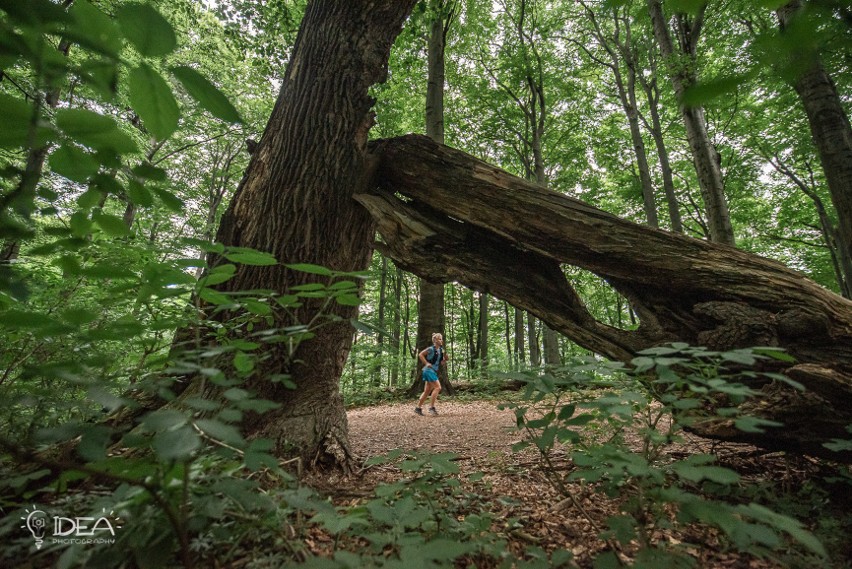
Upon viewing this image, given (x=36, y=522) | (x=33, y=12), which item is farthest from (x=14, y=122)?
(x=36, y=522)

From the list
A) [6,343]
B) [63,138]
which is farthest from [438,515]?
[6,343]

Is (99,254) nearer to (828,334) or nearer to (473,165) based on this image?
(473,165)

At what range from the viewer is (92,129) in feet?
3.03

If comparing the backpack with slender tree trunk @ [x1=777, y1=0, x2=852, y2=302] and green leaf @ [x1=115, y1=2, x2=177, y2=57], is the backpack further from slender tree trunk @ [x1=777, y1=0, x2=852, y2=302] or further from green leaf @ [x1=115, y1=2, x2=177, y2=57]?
green leaf @ [x1=115, y1=2, x2=177, y2=57]

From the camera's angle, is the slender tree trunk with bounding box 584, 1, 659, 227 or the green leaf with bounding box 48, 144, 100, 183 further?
the slender tree trunk with bounding box 584, 1, 659, 227

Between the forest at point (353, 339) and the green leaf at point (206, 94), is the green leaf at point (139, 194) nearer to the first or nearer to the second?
the forest at point (353, 339)

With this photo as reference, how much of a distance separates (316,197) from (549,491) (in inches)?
106

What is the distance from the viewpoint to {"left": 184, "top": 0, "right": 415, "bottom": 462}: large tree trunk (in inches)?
106

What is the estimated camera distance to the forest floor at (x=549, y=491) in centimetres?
180

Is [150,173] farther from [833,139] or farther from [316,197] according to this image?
[833,139]

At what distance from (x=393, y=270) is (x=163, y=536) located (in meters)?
18.5

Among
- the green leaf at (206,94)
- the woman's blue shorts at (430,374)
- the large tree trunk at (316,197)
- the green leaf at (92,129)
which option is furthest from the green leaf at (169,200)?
the woman's blue shorts at (430,374)

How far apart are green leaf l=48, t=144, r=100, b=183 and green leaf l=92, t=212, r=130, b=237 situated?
0.69 feet

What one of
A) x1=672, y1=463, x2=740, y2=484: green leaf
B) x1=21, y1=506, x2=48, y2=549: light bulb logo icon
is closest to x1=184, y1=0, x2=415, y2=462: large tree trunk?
x1=21, y1=506, x2=48, y2=549: light bulb logo icon
